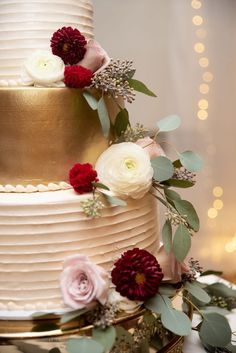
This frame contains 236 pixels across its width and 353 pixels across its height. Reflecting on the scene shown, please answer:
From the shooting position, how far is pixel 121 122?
4.59ft

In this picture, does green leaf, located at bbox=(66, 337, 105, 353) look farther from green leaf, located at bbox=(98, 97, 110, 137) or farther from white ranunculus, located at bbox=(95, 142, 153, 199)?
green leaf, located at bbox=(98, 97, 110, 137)

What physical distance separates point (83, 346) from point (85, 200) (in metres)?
0.34

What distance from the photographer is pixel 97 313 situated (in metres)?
1.18

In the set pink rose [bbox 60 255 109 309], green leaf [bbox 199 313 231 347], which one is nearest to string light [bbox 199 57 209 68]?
green leaf [bbox 199 313 231 347]

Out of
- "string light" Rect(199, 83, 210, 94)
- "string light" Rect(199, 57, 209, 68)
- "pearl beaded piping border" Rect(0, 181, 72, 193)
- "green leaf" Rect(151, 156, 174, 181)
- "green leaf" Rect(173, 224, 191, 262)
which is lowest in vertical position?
"green leaf" Rect(173, 224, 191, 262)

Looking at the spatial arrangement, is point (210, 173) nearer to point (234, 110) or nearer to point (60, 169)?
point (234, 110)

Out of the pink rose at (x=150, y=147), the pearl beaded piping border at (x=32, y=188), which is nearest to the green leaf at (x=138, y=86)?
the pink rose at (x=150, y=147)

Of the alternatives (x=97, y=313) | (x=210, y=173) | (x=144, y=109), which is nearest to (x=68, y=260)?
(x=97, y=313)

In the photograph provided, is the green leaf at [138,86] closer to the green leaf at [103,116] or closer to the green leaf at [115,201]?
the green leaf at [103,116]

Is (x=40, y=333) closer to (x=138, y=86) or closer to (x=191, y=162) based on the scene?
(x=191, y=162)

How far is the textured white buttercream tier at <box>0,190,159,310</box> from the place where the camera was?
47.0 inches

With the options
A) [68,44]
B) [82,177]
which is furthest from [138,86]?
[82,177]

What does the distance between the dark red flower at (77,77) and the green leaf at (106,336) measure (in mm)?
604

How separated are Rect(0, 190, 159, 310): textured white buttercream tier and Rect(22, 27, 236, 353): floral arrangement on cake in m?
0.04
